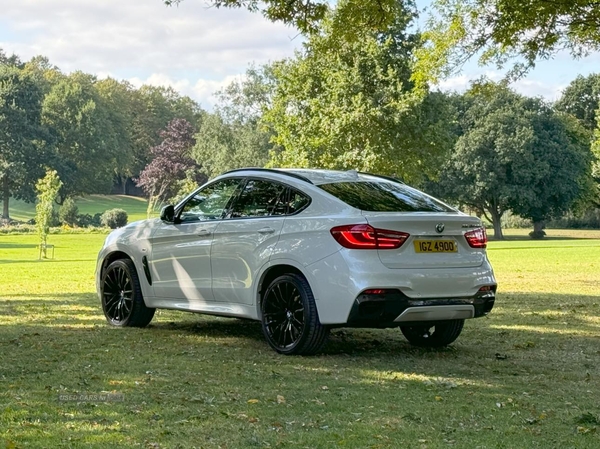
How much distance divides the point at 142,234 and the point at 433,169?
3465 centimetres

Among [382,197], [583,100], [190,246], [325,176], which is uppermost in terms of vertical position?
[583,100]

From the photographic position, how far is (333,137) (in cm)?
4138

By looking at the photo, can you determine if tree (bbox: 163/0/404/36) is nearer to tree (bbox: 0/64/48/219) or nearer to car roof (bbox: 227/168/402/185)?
car roof (bbox: 227/168/402/185)

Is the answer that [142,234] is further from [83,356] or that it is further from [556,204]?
[556,204]

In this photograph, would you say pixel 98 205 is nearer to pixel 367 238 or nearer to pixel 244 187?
pixel 244 187

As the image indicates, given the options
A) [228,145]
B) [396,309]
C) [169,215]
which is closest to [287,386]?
[396,309]

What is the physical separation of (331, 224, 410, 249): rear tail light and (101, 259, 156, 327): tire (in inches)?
133

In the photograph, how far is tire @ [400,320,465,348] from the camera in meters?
9.40

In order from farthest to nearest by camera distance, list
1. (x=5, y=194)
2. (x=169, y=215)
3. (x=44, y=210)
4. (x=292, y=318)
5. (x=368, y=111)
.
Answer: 1. (x=5, y=194)
2. (x=368, y=111)
3. (x=44, y=210)
4. (x=169, y=215)
5. (x=292, y=318)

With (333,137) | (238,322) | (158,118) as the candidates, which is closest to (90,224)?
(333,137)

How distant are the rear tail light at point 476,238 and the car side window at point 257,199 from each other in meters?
1.90

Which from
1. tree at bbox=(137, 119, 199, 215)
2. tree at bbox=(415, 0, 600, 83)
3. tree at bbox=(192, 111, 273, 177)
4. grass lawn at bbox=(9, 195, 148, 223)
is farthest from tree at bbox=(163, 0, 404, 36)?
tree at bbox=(137, 119, 199, 215)

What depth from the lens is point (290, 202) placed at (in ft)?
29.2

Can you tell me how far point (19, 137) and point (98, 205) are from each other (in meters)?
16.0
